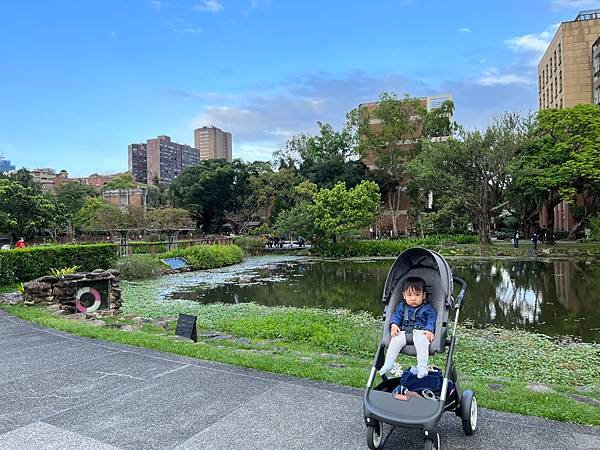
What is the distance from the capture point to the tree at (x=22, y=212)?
32.6 meters

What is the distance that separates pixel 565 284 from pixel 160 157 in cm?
12188

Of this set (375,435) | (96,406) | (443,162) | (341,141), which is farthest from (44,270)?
(341,141)

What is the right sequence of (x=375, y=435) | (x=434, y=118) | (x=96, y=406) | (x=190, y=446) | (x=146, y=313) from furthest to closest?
(x=434, y=118)
(x=146, y=313)
(x=96, y=406)
(x=190, y=446)
(x=375, y=435)

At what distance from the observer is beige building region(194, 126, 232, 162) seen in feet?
443

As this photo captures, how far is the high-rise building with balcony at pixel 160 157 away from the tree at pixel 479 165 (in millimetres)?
97958

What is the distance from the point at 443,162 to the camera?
31203 mm

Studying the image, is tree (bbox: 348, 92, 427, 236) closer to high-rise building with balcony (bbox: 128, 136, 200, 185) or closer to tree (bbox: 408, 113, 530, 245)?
tree (bbox: 408, 113, 530, 245)

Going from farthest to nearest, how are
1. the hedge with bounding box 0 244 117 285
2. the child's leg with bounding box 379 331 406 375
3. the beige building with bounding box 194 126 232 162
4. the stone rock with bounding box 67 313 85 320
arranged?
the beige building with bounding box 194 126 232 162, the hedge with bounding box 0 244 117 285, the stone rock with bounding box 67 313 85 320, the child's leg with bounding box 379 331 406 375

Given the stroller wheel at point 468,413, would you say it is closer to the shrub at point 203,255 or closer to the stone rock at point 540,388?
the stone rock at point 540,388

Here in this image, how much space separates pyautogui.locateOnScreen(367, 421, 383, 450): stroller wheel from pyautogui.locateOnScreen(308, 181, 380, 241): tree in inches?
1082

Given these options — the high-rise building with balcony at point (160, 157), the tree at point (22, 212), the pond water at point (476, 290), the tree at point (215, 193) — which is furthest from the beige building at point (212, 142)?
the pond water at point (476, 290)

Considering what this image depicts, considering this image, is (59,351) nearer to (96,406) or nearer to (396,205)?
(96,406)

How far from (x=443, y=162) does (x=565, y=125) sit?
7682 millimetres

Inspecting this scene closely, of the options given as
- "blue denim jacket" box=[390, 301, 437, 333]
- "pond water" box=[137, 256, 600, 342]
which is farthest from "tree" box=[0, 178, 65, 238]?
"blue denim jacket" box=[390, 301, 437, 333]
